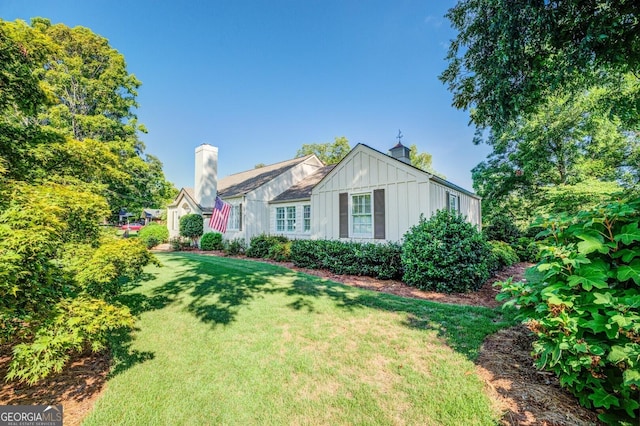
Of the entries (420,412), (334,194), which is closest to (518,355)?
(420,412)

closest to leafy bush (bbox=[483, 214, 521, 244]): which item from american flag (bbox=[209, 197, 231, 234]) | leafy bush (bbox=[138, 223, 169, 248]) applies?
american flag (bbox=[209, 197, 231, 234])

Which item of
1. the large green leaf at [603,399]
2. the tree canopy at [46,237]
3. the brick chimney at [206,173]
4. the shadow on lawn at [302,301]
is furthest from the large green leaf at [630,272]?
the brick chimney at [206,173]

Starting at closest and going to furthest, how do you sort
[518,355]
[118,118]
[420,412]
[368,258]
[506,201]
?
[420,412]
[518,355]
[368,258]
[118,118]
[506,201]

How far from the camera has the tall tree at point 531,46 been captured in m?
4.43

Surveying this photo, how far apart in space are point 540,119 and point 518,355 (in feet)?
70.5

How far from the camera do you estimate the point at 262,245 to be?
13938 millimetres

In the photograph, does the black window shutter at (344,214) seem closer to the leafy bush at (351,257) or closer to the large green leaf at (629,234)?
the leafy bush at (351,257)

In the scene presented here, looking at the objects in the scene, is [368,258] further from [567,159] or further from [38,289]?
[567,159]

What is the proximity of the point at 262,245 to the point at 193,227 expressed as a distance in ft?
25.6

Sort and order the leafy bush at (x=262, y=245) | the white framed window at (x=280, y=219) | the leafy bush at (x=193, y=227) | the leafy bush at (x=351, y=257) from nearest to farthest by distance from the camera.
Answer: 1. the leafy bush at (x=351, y=257)
2. the leafy bush at (x=262, y=245)
3. the white framed window at (x=280, y=219)
4. the leafy bush at (x=193, y=227)

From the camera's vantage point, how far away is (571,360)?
2.20 metres

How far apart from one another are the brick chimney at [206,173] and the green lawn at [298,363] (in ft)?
41.3

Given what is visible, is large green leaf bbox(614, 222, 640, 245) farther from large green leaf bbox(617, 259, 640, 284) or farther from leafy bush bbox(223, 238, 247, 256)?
leafy bush bbox(223, 238, 247, 256)

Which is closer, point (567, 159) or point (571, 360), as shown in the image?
point (571, 360)
